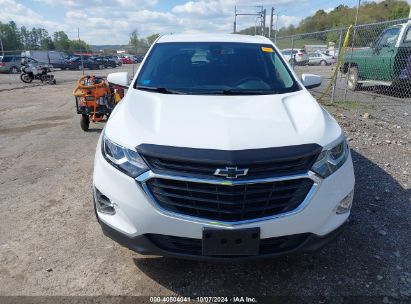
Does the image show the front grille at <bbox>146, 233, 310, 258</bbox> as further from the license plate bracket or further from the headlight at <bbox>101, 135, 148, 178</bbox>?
the headlight at <bbox>101, 135, 148, 178</bbox>

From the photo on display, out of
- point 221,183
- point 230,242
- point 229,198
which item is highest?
point 221,183

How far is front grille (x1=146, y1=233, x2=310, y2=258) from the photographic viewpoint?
93.1 inches

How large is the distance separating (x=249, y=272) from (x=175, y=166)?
1157 mm

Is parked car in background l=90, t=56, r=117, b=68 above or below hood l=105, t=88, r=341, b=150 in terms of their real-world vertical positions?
below

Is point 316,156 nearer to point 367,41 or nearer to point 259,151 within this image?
point 259,151

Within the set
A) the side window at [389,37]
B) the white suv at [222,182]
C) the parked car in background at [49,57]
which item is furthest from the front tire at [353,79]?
the parked car in background at [49,57]

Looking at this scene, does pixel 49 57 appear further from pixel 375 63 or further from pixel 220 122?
pixel 220 122

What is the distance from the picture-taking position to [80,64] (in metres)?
39.0

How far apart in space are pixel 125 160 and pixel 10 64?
32.9 m

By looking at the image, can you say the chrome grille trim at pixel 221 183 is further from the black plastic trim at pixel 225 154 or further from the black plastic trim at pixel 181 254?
the black plastic trim at pixel 181 254

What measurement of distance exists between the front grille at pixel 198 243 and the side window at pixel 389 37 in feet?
31.4

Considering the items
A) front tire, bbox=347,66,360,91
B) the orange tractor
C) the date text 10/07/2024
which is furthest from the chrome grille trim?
front tire, bbox=347,66,360,91

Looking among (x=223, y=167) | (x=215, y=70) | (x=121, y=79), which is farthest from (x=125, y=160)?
(x=121, y=79)

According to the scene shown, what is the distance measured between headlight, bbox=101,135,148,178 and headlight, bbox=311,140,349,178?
1.12 meters
